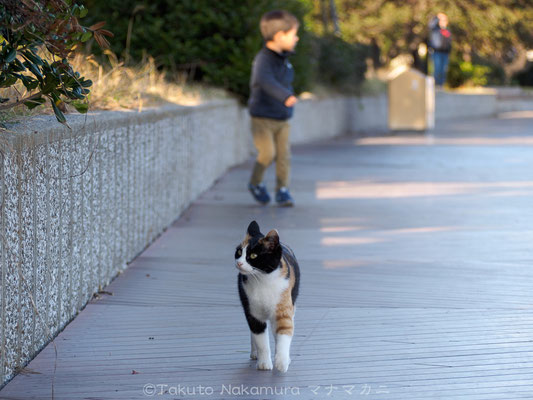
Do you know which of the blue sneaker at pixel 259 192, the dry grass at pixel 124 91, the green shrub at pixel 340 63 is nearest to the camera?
the dry grass at pixel 124 91

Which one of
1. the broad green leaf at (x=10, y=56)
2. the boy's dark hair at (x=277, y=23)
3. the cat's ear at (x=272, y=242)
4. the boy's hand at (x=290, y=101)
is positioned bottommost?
the boy's hand at (x=290, y=101)

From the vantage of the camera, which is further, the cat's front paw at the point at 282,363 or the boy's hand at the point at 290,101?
the boy's hand at the point at 290,101

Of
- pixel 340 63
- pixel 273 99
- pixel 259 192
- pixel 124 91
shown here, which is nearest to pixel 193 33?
pixel 273 99

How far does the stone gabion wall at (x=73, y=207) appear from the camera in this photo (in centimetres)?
404

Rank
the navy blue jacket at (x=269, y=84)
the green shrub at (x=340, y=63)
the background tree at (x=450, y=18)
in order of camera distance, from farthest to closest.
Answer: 1. the background tree at (x=450, y=18)
2. the green shrub at (x=340, y=63)
3. the navy blue jacket at (x=269, y=84)

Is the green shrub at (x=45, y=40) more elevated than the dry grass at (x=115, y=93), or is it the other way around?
the green shrub at (x=45, y=40)

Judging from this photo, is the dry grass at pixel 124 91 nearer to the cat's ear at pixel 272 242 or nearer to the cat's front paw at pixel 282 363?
the cat's ear at pixel 272 242

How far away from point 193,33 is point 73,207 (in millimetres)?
8937

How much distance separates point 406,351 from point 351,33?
1004 inches

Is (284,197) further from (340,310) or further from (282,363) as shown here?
(282,363)

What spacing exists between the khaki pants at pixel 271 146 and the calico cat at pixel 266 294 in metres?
5.06

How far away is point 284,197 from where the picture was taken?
30.7 ft

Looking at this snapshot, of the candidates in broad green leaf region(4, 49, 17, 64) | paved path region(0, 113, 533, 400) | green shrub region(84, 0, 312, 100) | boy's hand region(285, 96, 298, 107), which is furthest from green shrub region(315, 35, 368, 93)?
broad green leaf region(4, 49, 17, 64)

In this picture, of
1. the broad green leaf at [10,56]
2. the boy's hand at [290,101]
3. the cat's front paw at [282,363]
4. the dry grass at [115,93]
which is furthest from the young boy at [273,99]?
the broad green leaf at [10,56]
